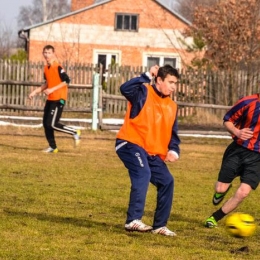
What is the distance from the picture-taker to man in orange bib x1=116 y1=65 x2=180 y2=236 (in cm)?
870

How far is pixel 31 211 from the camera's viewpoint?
10.1 meters

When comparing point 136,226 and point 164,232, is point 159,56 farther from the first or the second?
point 136,226

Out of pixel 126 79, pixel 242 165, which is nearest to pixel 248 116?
pixel 242 165

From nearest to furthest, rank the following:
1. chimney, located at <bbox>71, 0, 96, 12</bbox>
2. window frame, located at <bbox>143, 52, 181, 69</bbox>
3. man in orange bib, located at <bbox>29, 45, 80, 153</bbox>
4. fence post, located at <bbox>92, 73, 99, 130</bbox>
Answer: man in orange bib, located at <bbox>29, 45, 80, 153</bbox>, fence post, located at <bbox>92, 73, 99, 130</bbox>, window frame, located at <bbox>143, 52, 181, 69</bbox>, chimney, located at <bbox>71, 0, 96, 12</bbox>

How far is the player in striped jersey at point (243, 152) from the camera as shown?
9336mm

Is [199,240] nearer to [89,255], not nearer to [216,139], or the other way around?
[89,255]

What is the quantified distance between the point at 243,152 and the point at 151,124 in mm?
1180

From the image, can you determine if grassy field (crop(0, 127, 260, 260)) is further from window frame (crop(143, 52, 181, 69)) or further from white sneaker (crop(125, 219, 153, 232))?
window frame (crop(143, 52, 181, 69))

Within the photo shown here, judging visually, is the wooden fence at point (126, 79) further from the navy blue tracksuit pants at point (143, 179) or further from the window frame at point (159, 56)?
the navy blue tracksuit pants at point (143, 179)

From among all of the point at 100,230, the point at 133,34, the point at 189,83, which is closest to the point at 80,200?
the point at 100,230

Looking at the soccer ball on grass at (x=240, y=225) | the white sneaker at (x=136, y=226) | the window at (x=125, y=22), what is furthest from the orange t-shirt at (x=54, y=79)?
the window at (x=125, y=22)

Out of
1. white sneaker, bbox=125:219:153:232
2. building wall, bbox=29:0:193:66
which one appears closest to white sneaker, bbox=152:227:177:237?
white sneaker, bbox=125:219:153:232

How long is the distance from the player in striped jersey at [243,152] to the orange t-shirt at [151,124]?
2.44 feet

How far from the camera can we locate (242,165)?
9.47 m
